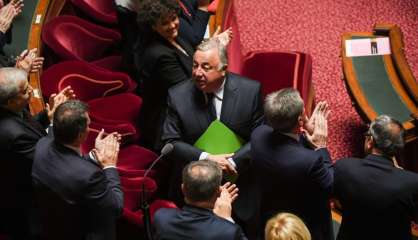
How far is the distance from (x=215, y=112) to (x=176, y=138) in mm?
93

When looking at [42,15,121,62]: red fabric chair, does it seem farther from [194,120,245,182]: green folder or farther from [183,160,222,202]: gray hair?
[183,160,222,202]: gray hair

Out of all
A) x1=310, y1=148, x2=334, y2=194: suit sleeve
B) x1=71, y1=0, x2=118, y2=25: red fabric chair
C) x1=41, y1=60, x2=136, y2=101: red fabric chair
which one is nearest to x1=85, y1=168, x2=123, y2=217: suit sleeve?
x1=310, y1=148, x2=334, y2=194: suit sleeve

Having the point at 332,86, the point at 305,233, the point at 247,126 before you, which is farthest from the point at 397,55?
the point at 305,233

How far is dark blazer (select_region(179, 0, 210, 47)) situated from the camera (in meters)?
1.41

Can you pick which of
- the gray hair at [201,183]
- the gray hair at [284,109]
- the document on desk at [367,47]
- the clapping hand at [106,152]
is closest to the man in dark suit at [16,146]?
the clapping hand at [106,152]

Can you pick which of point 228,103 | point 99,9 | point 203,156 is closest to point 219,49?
point 228,103

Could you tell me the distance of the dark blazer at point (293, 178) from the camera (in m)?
1.00

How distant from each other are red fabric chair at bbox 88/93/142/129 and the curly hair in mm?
246

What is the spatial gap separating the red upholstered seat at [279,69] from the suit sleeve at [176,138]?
14.9 inches

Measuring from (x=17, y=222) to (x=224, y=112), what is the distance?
1.48 feet

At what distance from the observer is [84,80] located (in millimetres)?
1438

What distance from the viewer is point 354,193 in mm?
991

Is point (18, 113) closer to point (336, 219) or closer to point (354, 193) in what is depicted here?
point (354, 193)

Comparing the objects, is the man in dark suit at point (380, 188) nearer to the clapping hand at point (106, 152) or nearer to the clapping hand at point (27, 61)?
the clapping hand at point (106, 152)
